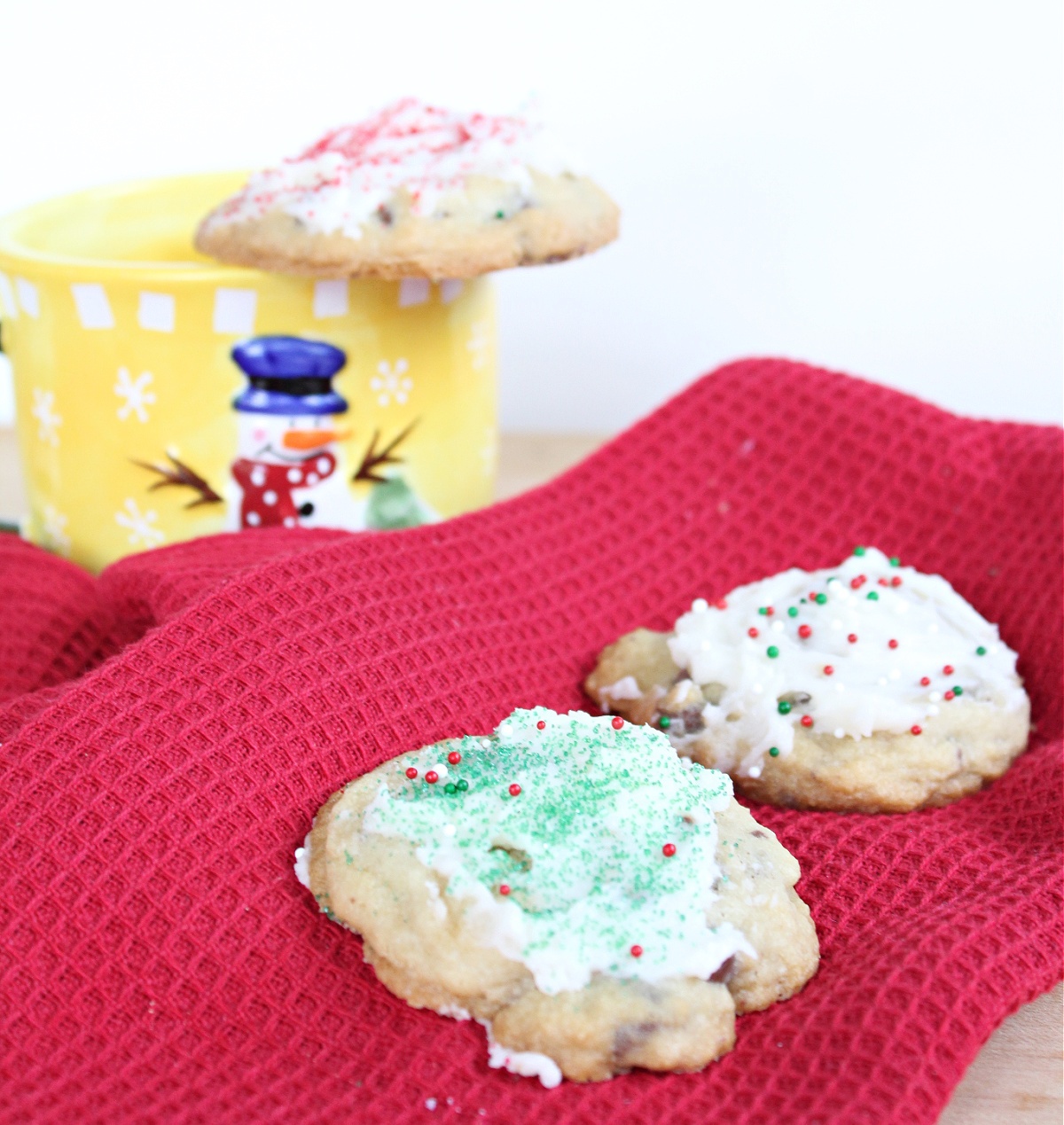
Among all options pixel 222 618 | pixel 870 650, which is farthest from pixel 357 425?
pixel 870 650

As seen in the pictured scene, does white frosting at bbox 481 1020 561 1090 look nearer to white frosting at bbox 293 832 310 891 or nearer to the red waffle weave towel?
the red waffle weave towel

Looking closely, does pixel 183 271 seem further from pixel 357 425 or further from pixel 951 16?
pixel 951 16

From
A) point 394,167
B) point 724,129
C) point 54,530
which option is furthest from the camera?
point 724,129

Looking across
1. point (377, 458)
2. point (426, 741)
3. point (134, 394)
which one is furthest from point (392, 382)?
point (426, 741)

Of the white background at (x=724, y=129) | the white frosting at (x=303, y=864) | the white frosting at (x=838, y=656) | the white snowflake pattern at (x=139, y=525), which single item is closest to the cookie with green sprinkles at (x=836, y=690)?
the white frosting at (x=838, y=656)

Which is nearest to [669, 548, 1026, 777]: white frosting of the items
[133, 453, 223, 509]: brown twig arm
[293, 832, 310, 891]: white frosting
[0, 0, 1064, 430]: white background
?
[293, 832, 310, 891]: white frosting

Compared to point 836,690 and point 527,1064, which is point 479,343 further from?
point 527,1064
